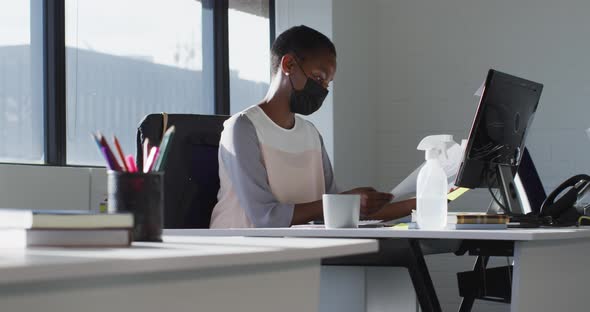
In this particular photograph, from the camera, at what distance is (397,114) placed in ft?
15.0

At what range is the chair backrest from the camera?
240cm

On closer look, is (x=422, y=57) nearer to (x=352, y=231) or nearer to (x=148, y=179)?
(x=352, y=231)

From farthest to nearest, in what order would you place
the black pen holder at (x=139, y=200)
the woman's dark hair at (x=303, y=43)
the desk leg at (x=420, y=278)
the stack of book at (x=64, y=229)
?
the woman's dark hair at (x=303, y=43)
the desk leg at (x=420, y=278)
the black pen holder at (x=139, y=200)
the stack of book at (x=64, y=229)

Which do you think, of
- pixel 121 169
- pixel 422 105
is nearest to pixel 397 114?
pixel 422 105

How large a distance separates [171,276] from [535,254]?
1169 millimetres

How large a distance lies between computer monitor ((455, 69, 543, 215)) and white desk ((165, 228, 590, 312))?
287 mm

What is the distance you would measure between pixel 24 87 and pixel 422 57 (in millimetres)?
2096

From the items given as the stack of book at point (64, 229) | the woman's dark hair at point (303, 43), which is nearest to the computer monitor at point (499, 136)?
the woman's dark hair at point (303, 43)

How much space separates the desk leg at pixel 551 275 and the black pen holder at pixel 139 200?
3.03ft

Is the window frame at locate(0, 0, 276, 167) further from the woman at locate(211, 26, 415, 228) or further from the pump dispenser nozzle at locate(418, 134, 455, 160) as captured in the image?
the pump dispenser nozzle at locate(418, 134, 455, 160)

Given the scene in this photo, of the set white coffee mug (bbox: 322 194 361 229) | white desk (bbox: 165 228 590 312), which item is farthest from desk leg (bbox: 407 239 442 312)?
white coffee mug (bbox: 322 194 361 229)

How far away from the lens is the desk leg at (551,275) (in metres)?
1.81

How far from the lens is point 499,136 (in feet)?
7.58

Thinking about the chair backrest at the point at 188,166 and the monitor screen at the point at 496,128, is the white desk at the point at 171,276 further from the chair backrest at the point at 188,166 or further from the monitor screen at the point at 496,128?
the chair backrest at the point at 188,166
